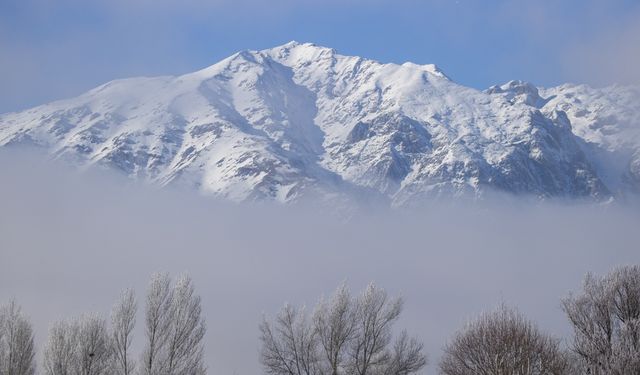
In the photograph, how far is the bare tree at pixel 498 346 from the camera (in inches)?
1887

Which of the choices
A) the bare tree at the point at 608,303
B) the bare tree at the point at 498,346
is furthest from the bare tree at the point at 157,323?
the bare tree at the point at 608,303

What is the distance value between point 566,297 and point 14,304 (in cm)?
4883

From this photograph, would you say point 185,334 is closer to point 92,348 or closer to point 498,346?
point 92,348

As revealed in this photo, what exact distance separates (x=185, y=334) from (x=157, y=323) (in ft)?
8.37

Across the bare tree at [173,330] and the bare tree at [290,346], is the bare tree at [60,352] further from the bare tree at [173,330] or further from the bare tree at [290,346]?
the bare tree at [290,346]

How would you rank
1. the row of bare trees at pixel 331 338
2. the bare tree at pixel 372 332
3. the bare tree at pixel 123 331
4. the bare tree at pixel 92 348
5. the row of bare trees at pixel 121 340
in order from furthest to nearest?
the bare tree at pixel 372 332 → the bare tree at pixel 123 331 → the bare tree at pixel 92 348 → the row of bare trees at pixel 121 340 → the row of bare trees at pixel 331 338

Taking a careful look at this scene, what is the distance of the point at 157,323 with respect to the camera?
2459 inches

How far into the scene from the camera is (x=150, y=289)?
64.0 metres

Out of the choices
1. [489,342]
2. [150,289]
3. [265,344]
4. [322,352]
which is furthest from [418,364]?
[150,289]

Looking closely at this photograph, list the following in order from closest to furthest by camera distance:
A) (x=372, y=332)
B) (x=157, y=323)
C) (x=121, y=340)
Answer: (x=157, y=323)
(x=121, y=340)
(x=372, y=332)

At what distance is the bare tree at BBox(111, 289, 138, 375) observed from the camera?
6106 cm

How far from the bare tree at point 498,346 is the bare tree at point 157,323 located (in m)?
22.8

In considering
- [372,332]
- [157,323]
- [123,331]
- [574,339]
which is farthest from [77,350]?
[574,339]

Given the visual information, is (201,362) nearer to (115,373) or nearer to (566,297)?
(115,373)
